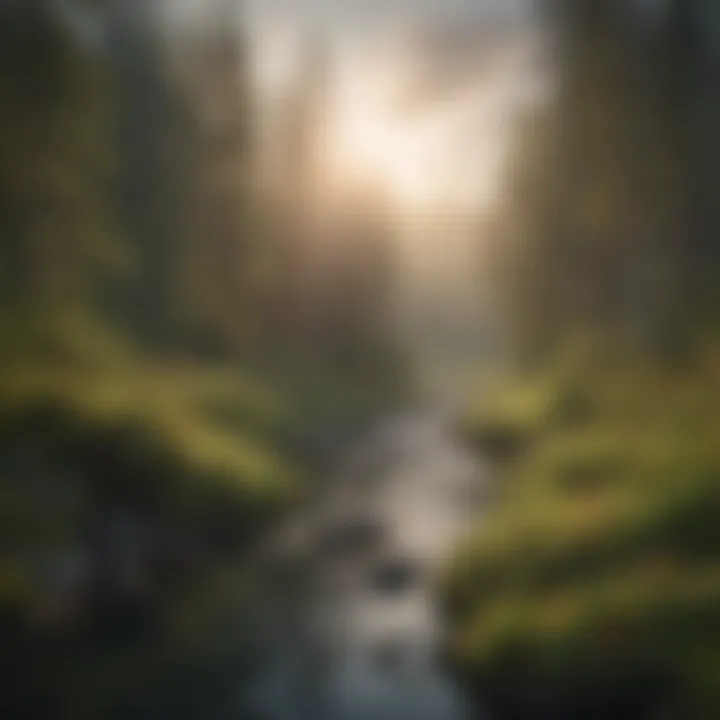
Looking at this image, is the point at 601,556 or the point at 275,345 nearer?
the point at 601,556

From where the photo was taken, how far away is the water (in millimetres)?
1616

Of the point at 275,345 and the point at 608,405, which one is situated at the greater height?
the point at 275,345

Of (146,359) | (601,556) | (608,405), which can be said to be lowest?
(601,556)

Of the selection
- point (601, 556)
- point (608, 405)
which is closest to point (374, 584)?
point (601, 556)

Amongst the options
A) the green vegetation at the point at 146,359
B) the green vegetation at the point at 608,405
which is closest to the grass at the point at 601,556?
the green vegetation at the point at 608,405

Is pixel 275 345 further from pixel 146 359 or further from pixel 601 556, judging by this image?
pixel 601 556

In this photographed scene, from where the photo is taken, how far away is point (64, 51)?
1717 mm

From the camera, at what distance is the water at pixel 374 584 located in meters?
1.62

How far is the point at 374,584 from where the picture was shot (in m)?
1.64

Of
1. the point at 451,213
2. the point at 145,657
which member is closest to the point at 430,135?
the point at 451,213

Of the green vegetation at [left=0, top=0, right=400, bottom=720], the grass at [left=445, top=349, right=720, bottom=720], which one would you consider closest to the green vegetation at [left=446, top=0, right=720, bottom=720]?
the grass at [left=445, top=349, right=720, bottom=720]

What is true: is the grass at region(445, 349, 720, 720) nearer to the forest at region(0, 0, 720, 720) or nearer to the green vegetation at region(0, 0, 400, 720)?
the forest at region(0, 0, 720, 720)

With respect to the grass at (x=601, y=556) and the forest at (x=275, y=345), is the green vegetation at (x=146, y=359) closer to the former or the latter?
the forest at (x=275, y=345)

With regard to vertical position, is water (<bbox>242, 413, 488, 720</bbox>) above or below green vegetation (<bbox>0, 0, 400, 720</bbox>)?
below
